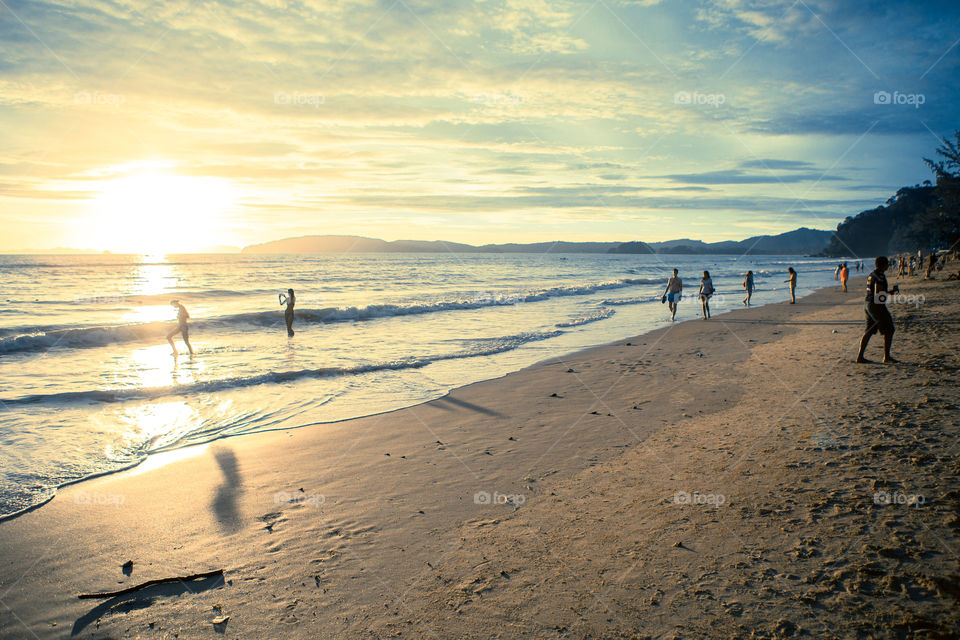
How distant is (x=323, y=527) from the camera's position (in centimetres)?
484

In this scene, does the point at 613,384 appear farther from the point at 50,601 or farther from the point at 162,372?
the point at 162,372

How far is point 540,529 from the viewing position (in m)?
4.54

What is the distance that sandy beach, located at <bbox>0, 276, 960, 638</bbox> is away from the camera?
3.36 meters

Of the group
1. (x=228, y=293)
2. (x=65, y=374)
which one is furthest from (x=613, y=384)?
(x=228, y=293)

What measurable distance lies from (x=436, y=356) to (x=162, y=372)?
748cm

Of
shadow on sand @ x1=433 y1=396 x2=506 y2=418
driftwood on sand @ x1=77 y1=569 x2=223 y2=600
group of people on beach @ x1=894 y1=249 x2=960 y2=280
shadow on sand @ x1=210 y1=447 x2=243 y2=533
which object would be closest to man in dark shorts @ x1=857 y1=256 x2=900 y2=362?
shadow on sand @ x1=433 y1=396 x2=506 y2=418

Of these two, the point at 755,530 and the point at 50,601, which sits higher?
the point at 755,530

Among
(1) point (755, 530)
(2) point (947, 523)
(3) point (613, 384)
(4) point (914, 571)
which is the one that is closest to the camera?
(4) point (914, 571)

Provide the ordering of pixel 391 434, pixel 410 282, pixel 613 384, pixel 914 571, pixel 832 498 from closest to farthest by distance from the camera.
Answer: pixel 914 571
pixel 832 498
pixel 391 434
pixel 613 384
pixel 410 282

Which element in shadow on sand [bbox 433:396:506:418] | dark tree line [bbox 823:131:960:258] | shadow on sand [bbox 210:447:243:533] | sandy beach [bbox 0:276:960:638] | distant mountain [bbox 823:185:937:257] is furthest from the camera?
distant mountain [bbox 823:185:937:257]

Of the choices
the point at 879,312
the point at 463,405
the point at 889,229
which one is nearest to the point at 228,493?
the point at 463,405

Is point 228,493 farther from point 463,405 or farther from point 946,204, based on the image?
point 946,204

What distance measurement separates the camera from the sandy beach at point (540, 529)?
11.0 feet

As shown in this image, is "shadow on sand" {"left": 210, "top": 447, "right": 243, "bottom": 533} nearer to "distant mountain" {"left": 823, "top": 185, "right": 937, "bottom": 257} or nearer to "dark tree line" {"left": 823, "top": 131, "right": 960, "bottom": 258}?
"dark tree line" {"left": 823, "top": 131, "right": 960, "bottom": 258}
